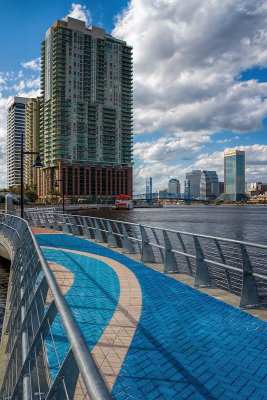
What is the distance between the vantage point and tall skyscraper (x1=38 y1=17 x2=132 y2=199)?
156250 millimetres

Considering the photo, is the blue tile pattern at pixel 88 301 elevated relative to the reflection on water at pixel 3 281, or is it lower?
elevated

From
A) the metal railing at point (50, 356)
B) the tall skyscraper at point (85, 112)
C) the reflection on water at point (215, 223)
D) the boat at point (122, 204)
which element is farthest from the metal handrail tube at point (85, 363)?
the tall skyscraper at point (85, 112)

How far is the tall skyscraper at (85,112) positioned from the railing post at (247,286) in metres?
148

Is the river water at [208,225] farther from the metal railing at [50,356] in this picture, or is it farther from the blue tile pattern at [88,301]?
the metal railing at [50,356]

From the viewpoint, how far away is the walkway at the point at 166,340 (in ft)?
12.7

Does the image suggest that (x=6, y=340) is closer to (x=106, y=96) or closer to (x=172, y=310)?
(x=172, y=310)

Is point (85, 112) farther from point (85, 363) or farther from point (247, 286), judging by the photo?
point (85, 363)

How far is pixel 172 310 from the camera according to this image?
255 inches

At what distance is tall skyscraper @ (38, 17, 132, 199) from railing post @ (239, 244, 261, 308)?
486 feet

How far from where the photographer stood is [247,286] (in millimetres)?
6488

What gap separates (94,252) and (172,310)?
7993mm

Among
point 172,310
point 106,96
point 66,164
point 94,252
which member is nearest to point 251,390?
point 172,310

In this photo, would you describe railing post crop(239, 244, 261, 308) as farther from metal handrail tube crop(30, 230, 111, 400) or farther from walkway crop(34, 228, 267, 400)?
metal handrail tube crop(30, 230, 111, 400)

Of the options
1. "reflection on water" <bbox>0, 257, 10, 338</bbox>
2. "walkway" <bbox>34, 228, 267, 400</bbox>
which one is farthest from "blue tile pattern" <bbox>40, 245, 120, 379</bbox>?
"reflection on water" <bbox>0, 257, 10, 338</bbox>
